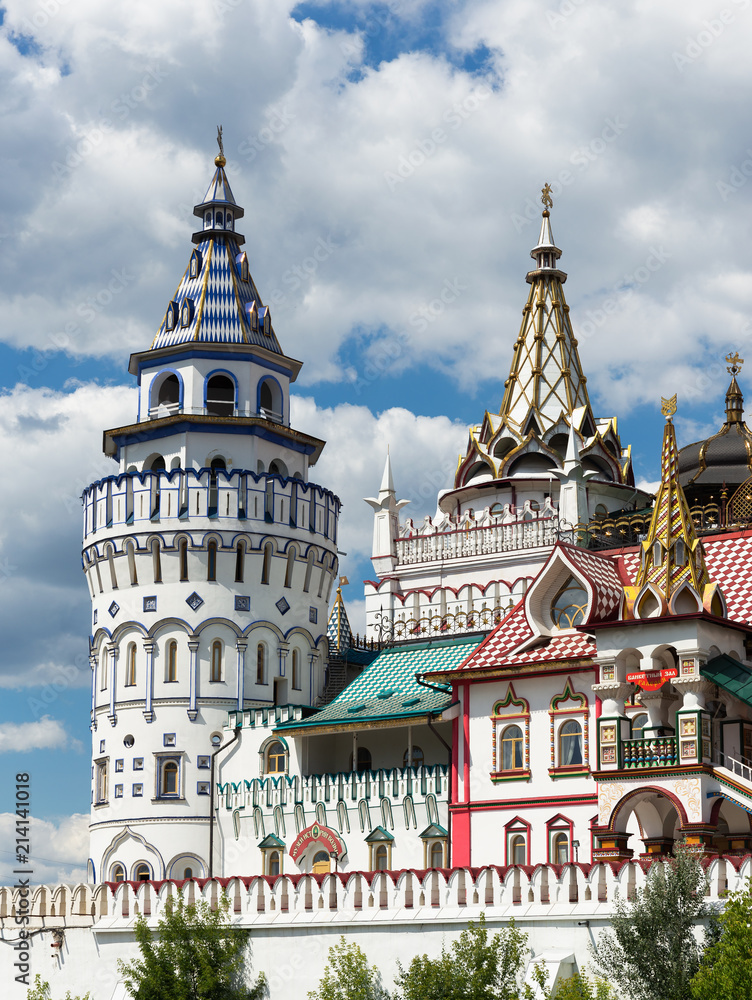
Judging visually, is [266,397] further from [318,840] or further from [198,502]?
[318,840]

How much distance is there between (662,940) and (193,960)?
454 inches

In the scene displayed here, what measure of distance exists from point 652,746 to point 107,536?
2407 cm

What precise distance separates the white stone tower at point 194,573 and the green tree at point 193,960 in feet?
42.1

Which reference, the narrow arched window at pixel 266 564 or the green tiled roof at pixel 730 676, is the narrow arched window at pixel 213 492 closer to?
the narrow arched window at pixel 266 564

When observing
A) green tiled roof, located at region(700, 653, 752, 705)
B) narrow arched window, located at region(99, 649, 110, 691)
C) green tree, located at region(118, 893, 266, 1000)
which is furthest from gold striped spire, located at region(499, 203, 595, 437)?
green tree, located at region(118, 893, 266, 1000)

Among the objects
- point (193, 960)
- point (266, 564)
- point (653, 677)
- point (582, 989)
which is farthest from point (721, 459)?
point (582, 989)

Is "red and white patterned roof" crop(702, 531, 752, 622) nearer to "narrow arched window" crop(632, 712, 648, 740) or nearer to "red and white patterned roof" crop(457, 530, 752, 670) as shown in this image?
"red and white patterned roof" crop(457, 530, 752, 670)

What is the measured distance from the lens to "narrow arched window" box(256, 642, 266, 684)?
5328 cm

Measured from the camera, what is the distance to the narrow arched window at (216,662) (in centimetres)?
5253

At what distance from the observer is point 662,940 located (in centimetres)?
3014

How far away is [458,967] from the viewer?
31891mm

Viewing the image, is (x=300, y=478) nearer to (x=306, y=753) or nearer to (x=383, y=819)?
(x=306, y=753)

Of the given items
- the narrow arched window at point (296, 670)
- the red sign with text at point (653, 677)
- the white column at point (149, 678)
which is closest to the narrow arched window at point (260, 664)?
the narrow arched window at point (296, 670)

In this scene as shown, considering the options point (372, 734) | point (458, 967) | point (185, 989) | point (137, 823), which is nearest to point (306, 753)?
point (372, 734)
